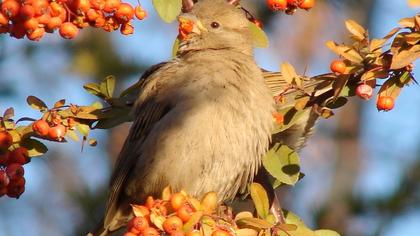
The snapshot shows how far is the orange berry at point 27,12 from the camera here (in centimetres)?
422

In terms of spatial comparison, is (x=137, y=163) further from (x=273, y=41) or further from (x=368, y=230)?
(x=273, y=41)

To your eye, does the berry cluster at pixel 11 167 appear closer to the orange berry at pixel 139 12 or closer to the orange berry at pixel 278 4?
the orange berry at pixel 139 12

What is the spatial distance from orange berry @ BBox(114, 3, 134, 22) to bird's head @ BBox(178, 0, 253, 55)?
1319 millimetres

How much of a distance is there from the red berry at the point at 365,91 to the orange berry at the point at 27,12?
1.45m

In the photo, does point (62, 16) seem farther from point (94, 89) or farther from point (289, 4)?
point (289, 4)

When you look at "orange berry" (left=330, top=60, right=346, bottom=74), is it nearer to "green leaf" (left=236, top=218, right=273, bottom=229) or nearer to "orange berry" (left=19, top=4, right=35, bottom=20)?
"green leaf" (left=236, top=218, right=273, bottom=229)

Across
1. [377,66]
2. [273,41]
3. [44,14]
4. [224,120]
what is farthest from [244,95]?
[273,41]

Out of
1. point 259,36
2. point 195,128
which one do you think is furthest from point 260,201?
point 259,36

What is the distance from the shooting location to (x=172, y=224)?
13.5ft

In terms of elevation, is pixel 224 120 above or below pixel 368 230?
above

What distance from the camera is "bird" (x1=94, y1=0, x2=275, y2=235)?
5.38 metres

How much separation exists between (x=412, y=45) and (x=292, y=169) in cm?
94

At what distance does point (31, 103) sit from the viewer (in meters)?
4.91

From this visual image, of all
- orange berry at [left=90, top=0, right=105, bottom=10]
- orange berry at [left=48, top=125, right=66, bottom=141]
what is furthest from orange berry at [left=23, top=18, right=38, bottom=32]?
orange berry at [left=48, top=125, right=66, bottom=141]
